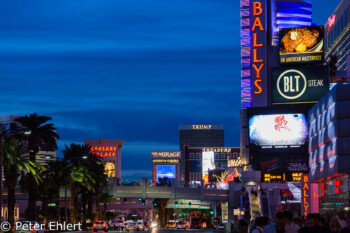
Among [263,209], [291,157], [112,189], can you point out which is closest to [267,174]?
[291,157]

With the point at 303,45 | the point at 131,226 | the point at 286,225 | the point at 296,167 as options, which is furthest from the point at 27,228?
the point at 303,45

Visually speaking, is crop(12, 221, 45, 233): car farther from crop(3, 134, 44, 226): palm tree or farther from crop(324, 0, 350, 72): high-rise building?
crop(324, 0, 350, 72): high-rise building

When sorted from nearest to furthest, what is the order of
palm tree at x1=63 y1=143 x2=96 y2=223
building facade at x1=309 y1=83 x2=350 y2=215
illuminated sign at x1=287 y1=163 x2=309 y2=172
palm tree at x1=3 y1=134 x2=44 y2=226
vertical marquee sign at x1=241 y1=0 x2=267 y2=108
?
1. palm tree at x1=3 y1=134 x2=44 y2=226
2. building facade at x1=309 y1=83 x2=350 y2=215
3. palm tree at x1=63 y1=143 x2=96 y2=223
4. illuminated sign at x1=287 y1=163 x2=309 y2=172
5. vertical marquee sign at x1=241 y1=0 x2=267 y2=108

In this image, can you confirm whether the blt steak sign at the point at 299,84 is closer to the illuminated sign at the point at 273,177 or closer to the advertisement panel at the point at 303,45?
the advertisement panel at the point at 303,45

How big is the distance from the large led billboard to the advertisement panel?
11.6 m

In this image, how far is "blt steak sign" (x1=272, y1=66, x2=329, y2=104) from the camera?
12400cm

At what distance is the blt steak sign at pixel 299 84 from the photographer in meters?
124

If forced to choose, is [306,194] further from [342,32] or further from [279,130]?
[342,32]

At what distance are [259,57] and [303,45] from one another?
10.3 metres

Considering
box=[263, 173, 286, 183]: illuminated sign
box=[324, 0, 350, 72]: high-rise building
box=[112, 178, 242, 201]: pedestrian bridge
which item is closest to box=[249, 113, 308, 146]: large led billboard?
box=[263, 173, 286, 183]: illuminated sign

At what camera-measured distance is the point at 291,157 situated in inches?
4882

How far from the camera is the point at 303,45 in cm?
12700

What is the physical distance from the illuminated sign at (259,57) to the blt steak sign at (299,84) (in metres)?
6.93

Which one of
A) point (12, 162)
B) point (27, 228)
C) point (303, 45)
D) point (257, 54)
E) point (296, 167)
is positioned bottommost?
point (27, 228)
